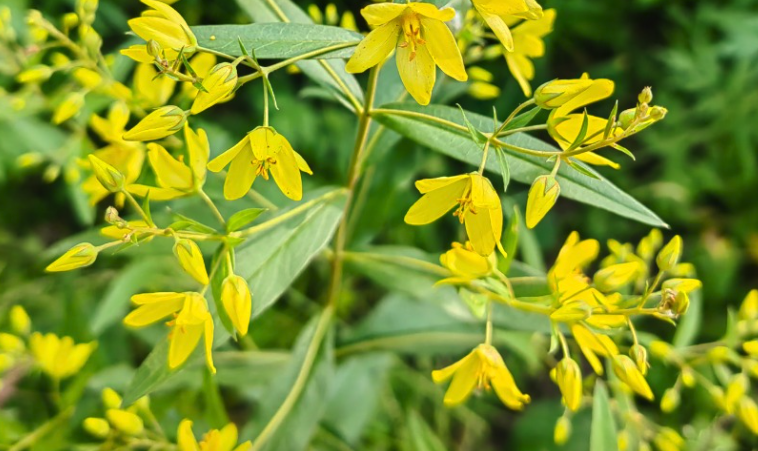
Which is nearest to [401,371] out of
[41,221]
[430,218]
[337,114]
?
[337,114]

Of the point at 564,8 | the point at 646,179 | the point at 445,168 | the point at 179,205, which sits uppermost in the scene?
the point at 564,8

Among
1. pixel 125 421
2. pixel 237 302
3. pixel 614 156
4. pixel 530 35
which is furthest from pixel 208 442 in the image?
pixel 614 156

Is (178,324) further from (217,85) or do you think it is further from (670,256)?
(670,256)

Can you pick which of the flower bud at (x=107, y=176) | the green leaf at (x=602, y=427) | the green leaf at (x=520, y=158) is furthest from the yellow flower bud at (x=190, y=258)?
the green leaf at (x=602, y=427)

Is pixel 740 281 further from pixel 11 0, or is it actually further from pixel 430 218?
pixel 11 0

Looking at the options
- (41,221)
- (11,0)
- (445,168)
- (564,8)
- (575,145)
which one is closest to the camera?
(575,145)

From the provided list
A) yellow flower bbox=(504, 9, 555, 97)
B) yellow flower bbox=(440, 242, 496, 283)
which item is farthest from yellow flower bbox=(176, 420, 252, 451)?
yellow flower bbox=(504, 9, 555, 97)

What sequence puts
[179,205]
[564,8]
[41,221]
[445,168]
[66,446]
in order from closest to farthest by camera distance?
[66,446] → [179,205] → [564,8] → [445,168] → [41,221]

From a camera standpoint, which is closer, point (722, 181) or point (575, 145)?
point (575, 145)
